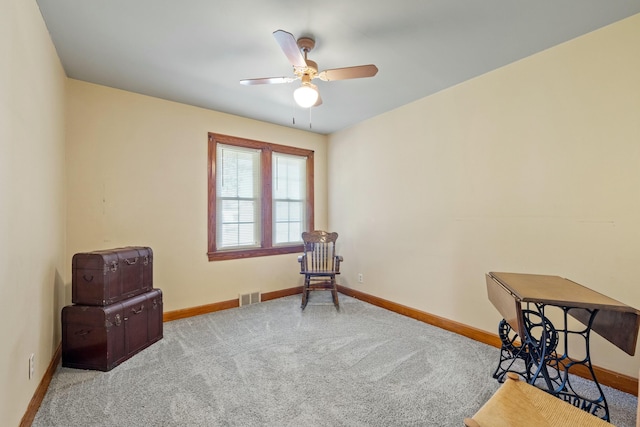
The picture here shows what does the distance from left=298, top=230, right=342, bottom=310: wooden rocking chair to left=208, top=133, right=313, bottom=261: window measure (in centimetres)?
42

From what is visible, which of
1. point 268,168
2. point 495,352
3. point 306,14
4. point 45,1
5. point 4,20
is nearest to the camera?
point 4,20

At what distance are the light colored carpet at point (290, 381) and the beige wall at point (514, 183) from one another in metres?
0.68

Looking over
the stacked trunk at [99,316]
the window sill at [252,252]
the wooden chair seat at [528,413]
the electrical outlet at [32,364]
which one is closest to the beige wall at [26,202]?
the electrical outlet at [32,364]

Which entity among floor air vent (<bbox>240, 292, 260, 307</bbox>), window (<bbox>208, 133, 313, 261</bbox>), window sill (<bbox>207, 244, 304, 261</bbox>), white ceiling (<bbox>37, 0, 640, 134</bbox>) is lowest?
floor air vent (<bbox>240, 292, 260, 307</bbox>)

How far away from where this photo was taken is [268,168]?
4.02 m

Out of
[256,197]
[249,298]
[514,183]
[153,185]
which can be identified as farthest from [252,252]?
[514,183]

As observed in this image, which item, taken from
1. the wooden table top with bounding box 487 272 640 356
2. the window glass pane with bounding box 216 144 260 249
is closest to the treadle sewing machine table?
the wooden table top with bounding box 487 272 640 356

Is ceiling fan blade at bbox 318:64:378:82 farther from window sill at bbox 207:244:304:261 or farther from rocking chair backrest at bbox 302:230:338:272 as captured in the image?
window sill at bbox 207:244:304:261

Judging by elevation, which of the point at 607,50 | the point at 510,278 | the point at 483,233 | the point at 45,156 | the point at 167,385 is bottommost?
the point at 167,385

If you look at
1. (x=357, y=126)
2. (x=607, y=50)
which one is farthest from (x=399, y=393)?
(x=357, y=126)

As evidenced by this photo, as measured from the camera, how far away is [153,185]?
315 centimetres

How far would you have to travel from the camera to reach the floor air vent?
3714mm

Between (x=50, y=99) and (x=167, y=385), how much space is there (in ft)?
7.58

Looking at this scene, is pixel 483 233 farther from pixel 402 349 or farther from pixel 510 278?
pixel 402 349
